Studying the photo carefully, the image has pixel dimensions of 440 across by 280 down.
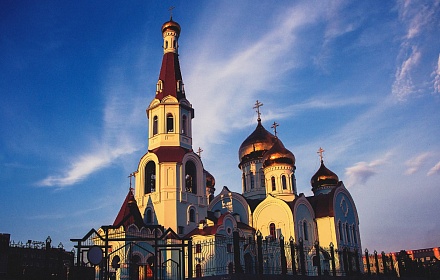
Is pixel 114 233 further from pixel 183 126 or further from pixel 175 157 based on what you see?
pixel 183 126

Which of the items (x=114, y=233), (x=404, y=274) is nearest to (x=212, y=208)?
(x=114, y=233)

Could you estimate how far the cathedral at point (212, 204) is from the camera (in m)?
27.6

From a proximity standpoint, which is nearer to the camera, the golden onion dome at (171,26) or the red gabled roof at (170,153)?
the red gabled roof at (170,153)

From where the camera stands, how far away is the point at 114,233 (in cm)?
2497

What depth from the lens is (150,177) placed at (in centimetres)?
3172

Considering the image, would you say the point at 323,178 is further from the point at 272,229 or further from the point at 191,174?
the point at 191,174

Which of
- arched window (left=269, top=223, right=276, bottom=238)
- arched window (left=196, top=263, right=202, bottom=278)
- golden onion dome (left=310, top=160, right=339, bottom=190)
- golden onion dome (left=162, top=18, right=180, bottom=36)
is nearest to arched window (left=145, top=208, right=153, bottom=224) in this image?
arched window (left=196, top=263, right=202, bottom=278)

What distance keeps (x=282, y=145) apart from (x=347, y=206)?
7.39m

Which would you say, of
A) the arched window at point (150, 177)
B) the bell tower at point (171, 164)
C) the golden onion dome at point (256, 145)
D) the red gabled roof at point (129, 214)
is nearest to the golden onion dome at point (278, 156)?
the golden onion dome at point (256, 145)

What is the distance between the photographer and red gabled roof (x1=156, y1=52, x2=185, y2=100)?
33.2m

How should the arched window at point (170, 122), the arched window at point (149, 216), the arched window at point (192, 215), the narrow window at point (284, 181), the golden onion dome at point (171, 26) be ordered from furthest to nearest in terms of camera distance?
1. the narrow window at point (284, 181)
2. the golden onion dome at point (171, 26)
3. the arched window at point (170, 122)
4. the arched window at point (192, 215)
5. the arched window at point (149, 216)

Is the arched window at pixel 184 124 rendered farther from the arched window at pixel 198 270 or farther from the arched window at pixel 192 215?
the arched window at pixel 198 270

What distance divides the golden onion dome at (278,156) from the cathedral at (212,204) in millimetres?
81

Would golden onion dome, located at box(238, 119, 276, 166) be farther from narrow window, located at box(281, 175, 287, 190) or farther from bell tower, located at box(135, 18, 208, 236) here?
bell tower, located at box(135, 18, 208, 236)
